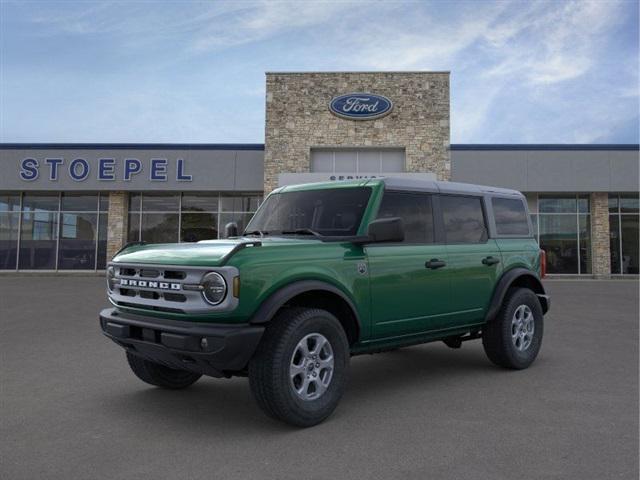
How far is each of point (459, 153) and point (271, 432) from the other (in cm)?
2010

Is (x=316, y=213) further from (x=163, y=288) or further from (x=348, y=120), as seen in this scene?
(x=348, y=120)

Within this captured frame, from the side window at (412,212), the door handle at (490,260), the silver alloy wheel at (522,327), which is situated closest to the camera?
the side window at (412,212)

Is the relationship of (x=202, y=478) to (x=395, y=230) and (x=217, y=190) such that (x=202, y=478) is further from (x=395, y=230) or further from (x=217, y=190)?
(x=217, y=190)

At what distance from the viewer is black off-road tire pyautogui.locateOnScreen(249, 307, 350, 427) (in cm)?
382

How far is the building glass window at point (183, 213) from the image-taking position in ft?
77.7

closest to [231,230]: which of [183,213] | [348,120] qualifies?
[348,120]

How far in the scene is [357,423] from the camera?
13.7ft

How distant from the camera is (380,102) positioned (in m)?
22.5

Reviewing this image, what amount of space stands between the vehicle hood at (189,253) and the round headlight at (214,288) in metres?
0.09

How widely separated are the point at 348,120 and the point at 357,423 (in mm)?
19463

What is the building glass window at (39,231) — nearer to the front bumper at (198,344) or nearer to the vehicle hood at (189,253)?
the vehicle hood at (189,253)

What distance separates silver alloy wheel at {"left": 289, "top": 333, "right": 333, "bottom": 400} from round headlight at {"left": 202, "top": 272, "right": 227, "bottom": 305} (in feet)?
2.27

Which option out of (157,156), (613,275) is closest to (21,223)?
(157,156)

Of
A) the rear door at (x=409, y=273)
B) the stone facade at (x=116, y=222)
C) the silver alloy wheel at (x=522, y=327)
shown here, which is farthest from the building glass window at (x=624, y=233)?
the rear door at (x=409, y=273)
